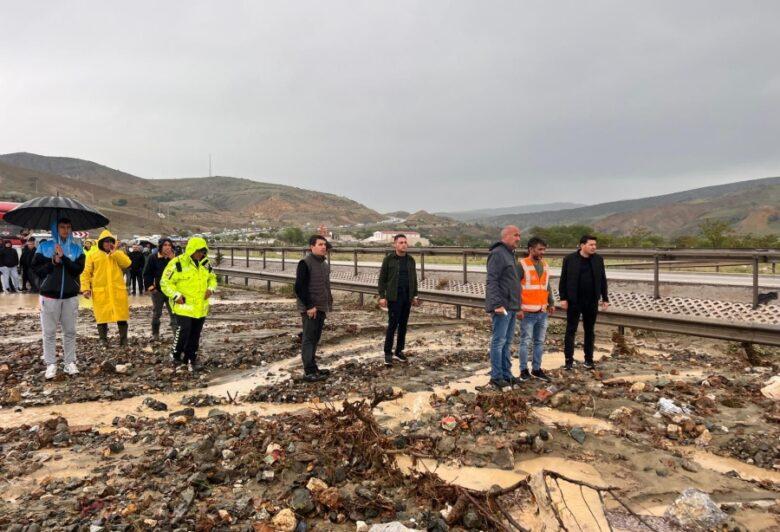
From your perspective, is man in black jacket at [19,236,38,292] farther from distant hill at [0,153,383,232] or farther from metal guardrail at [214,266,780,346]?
distant hill at [0,153,383,232]

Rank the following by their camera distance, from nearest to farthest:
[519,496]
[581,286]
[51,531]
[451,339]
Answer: [51,531], [519,496], [581,286], [451,339]

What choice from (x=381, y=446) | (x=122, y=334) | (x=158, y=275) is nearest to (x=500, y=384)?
(x=381, y=446)

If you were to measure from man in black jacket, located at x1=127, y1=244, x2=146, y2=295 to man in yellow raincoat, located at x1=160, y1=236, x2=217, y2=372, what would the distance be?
399 inches

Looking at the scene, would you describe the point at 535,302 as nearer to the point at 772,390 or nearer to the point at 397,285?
the point at 397,285

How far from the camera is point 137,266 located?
17.0m

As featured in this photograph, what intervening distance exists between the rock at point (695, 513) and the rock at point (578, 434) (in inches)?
46.8

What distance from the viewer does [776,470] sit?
4.11 m

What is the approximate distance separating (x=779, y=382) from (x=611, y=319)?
3.51 m

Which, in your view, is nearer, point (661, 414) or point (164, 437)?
point (164, 437)

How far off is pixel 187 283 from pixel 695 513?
6420mm

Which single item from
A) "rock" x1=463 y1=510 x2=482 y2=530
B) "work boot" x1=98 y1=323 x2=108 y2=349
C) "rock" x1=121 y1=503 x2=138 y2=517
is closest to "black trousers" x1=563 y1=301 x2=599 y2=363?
"rock" x1=463 y1=510 x2=482 y2=530

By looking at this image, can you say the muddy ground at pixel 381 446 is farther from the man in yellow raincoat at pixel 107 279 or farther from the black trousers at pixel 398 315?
the man in yellow raincoat at pixel 107 279

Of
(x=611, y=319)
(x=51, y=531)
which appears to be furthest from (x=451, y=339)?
(x=51, y=531)

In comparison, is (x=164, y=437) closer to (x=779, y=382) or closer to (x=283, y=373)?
(x=283, y=373)
